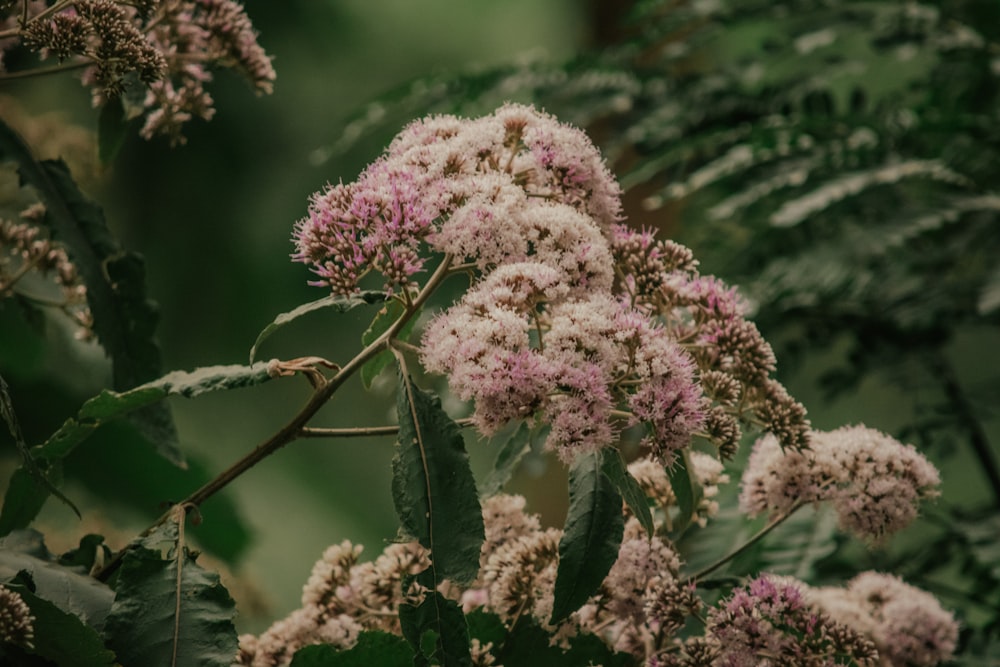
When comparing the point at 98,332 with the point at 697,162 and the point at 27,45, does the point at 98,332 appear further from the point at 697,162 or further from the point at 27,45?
the point at 697,162

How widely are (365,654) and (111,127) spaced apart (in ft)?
1.59

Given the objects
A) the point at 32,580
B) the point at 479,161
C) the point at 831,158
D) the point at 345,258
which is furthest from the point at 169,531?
the point at 831,158

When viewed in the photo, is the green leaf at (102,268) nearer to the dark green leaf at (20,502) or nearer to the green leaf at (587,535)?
the dark green leaf at (20,502)

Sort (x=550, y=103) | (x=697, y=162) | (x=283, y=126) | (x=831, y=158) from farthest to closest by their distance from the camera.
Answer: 1. (x=283, y=126)
2. (x=550, y=103)
3. (x=697, y=162)
4. (x=831, y=158)

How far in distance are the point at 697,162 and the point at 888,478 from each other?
3.59ft

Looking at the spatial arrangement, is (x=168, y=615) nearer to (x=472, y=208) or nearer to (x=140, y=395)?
(x=140, y=395)

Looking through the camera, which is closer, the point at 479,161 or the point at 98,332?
the point at 479,161

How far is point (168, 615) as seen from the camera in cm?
53

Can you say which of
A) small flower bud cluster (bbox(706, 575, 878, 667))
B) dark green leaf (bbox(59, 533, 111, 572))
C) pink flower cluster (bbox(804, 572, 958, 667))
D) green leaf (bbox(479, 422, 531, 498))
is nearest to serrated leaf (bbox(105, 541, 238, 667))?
dark green leaf (bbox(59, 533, 111, 572))

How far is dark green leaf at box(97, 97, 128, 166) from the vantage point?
2.50 feet

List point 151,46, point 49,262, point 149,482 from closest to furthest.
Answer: point 151,46 < point 49,262 < point 149,482

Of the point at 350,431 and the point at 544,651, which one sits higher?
the point at 350,431

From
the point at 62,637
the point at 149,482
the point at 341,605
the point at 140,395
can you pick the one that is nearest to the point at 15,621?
the point at 62,637

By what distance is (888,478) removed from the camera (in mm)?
677
